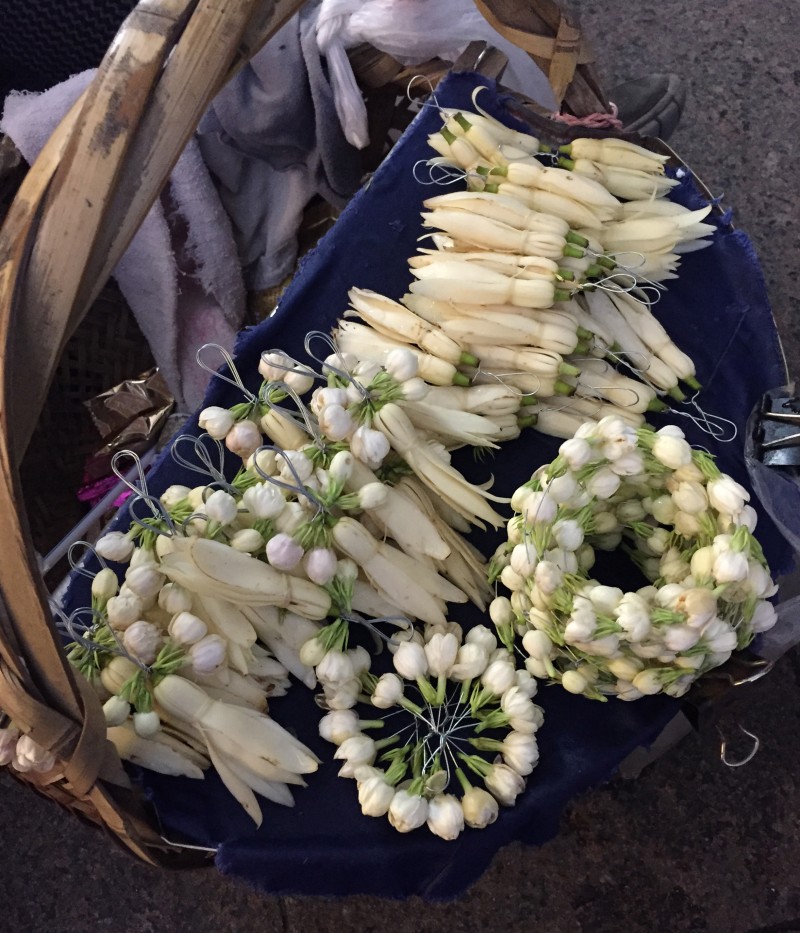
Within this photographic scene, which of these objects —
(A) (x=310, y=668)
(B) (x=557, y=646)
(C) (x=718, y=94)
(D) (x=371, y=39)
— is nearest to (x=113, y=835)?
(A) (x=310, y=668)

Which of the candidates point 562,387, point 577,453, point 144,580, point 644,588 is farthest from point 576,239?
point 144,580

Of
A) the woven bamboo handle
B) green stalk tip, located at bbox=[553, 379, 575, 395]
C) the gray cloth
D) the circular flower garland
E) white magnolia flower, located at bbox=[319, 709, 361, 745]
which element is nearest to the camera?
the woven bamboo handle

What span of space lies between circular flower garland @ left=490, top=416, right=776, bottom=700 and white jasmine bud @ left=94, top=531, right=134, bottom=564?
1.35ft

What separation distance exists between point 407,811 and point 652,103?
133 centimetres

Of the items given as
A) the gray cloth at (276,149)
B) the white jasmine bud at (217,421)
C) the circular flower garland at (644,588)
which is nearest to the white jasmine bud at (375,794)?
the circular flower garland at (644,588)

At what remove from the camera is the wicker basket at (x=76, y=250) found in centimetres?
64

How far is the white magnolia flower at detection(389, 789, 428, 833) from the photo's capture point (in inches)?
31.4

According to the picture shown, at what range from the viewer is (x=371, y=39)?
132 cm

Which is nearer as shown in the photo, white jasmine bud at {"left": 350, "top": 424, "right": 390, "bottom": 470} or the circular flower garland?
the circular flower garland

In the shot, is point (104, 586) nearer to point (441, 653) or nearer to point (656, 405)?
point (441, 653)

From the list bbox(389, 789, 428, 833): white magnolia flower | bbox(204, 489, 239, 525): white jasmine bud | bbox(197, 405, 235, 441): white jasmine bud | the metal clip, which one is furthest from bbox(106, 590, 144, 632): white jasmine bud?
the metal clip

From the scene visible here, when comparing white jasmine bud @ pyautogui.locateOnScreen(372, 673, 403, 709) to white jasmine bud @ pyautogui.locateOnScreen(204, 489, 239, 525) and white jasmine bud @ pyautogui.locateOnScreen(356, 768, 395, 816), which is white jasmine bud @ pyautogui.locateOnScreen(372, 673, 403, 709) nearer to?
white jasmine bud @ pyautogui.locateOnScreen(356, 768, 395, 816)

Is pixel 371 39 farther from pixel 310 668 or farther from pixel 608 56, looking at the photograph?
pixel 310 668

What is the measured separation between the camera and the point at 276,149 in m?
1.45
